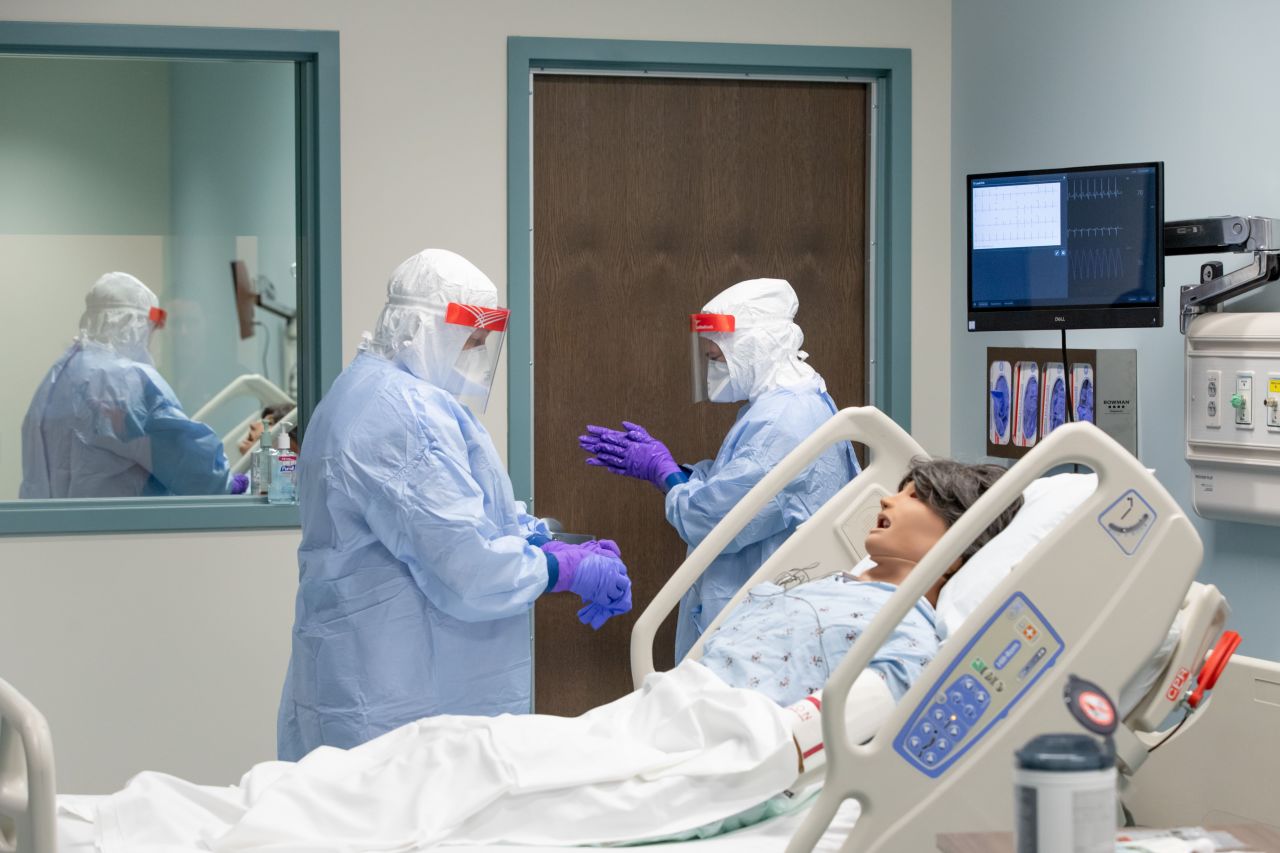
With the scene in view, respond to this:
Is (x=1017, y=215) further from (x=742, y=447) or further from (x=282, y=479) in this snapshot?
(x=282, y=479)

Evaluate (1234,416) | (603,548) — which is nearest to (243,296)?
(603,548)

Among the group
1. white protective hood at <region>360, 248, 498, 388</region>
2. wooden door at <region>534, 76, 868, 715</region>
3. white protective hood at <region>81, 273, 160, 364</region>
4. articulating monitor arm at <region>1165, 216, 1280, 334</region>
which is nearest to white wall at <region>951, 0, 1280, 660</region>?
articulating monitor arm at <region>1165, 216, 1280, 334</region>

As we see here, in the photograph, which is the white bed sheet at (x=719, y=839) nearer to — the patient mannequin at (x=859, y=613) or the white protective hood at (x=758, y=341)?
the patient mannequin at (x=859, y=613)

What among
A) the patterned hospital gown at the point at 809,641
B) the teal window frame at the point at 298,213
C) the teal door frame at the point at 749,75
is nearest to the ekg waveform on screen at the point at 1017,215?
the teal door frame at the point at 749,75

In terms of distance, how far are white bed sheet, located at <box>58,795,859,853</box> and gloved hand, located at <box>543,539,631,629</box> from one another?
99 centimetres

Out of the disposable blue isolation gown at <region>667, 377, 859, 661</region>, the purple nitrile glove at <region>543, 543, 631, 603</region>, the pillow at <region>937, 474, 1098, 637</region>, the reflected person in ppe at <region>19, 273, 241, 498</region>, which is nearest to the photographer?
the pillow at <region>937, 474, 1098, 637</region>

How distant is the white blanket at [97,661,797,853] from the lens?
1980 mm

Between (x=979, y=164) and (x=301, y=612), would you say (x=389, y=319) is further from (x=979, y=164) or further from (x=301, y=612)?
(x=979, y=164)

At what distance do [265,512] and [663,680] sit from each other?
2.07 meters

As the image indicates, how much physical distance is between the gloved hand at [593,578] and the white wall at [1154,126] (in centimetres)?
134

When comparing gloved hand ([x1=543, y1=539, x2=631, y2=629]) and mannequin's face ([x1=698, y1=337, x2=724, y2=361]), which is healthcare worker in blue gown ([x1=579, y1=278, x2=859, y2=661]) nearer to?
mannequin's face ([x1=698, y1=337, x2=724, y2=361])

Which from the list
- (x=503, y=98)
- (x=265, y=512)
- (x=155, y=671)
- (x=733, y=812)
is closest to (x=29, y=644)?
(x=155, y=671)

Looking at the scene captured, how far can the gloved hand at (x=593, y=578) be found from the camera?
3072mm

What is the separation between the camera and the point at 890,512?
8.79ft
